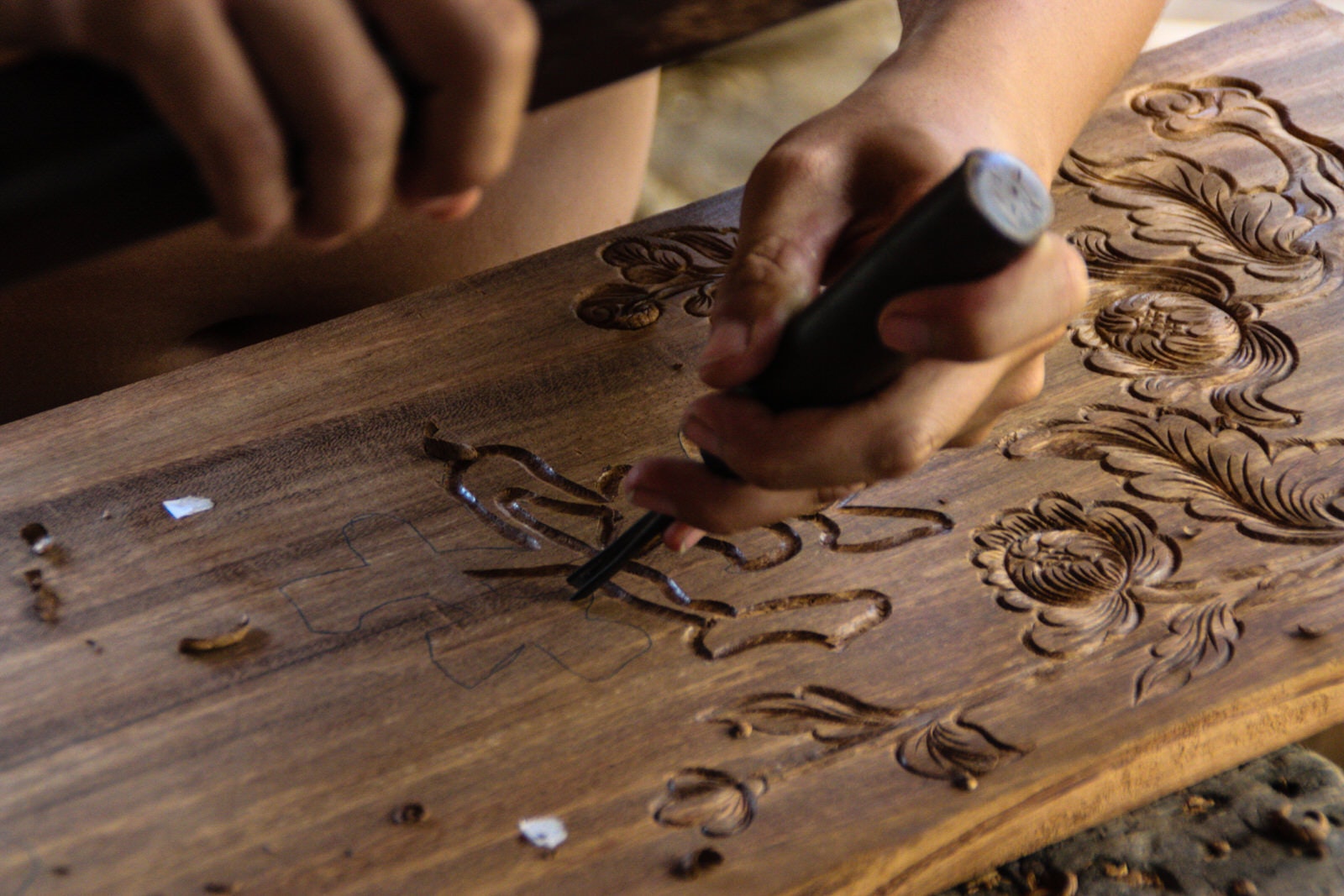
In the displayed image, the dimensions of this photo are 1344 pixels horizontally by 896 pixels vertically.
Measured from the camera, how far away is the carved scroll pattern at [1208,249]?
0.76 meters

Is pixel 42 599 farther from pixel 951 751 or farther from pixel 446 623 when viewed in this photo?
pixel 951 751

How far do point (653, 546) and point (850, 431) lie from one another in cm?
17

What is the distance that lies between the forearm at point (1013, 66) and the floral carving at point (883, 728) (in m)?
0.28

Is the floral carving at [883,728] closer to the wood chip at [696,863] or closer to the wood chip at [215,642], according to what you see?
the wood chip at [696,863]

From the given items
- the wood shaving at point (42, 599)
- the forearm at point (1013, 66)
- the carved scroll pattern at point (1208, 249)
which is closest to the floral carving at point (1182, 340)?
the carved scroll pattern at point (1208, 249)

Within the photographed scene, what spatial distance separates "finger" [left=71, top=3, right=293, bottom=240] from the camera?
0.94ft

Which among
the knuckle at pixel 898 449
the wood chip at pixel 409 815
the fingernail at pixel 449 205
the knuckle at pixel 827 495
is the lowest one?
the wood chip at pixel 409 815

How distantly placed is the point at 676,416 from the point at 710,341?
191 mm

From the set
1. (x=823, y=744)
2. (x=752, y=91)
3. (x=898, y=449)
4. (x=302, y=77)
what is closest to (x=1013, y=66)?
(x=898, y=449)

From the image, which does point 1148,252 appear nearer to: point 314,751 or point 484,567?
point 484,567

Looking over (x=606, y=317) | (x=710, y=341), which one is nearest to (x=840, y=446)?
(x=710, y=341)

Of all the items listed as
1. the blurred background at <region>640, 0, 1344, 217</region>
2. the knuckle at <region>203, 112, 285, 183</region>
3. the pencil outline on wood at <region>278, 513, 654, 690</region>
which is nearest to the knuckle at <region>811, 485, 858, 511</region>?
the pencil outline on wood at <region>278, 513, 654, 690</region>

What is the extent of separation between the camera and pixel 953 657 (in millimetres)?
604

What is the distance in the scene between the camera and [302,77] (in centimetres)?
31
